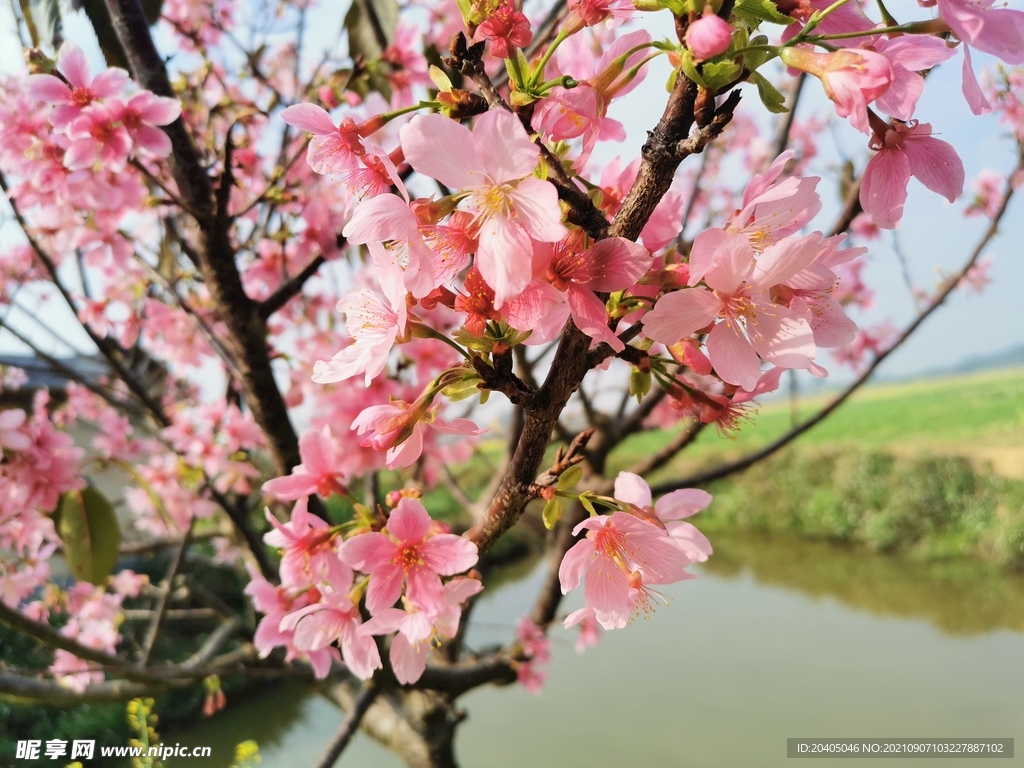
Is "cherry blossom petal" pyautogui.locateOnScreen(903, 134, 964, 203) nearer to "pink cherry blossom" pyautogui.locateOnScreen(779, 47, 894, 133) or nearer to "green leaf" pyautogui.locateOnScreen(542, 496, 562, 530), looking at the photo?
"pink cherry blossom" pyautogui.locateOnScreen(779, 47, 894, 133)

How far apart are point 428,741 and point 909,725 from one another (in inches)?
94.5

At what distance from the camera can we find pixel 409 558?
367 millimetres

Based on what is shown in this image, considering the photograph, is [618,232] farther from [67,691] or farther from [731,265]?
[67,691]

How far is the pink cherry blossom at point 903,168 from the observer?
0.25 metres

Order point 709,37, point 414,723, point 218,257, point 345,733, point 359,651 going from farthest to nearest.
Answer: point 414,723, point 345,733, point 218,257, point 359,651, point 709,37

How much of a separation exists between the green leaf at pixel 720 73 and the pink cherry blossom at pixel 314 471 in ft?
1.20

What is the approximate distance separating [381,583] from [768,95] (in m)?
0.34

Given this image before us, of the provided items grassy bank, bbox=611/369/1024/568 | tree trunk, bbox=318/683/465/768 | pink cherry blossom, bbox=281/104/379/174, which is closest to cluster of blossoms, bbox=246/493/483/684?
pink cherry blossom, bbox=281/104/379/174

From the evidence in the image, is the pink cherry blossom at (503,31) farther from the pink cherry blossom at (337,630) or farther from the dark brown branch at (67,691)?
the dark brown branch at (67,691)

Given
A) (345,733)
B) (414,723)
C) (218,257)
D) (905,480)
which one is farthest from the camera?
(905,480)

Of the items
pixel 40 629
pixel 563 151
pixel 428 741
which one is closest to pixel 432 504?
pixel 428 741

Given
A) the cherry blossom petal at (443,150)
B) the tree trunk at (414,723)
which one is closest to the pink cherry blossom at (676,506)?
the cherry blossom petal at (443,150)

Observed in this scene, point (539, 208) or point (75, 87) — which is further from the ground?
point (75, 87)

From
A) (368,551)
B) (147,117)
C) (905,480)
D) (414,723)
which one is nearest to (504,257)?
(368,551)
